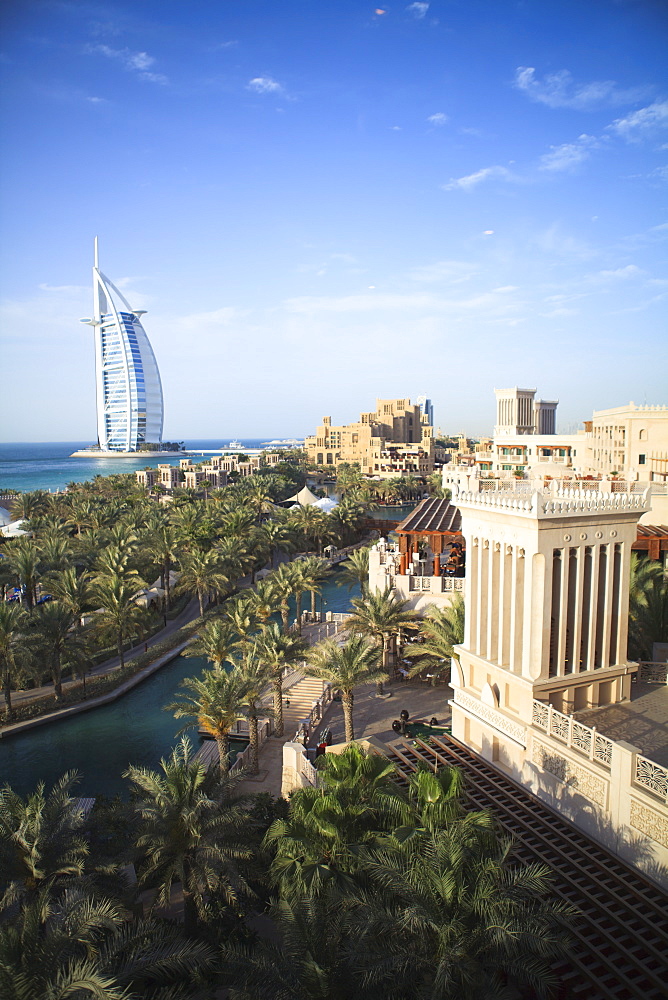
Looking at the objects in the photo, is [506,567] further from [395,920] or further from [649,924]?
[395,920]

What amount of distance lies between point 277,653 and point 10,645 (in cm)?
815

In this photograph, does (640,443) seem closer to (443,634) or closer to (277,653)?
(443,634)

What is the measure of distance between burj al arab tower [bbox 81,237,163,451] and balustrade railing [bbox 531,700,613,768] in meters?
155

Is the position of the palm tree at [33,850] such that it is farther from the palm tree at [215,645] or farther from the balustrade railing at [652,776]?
the palm tree at [215,645]

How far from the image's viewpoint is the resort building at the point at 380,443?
107m

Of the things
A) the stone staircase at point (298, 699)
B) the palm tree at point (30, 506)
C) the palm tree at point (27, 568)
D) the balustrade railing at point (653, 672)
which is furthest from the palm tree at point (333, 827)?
the palm tree at point (30, 506)

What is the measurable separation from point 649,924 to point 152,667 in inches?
757

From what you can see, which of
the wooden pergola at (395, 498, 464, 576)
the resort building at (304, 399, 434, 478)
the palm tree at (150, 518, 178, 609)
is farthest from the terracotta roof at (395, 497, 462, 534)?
the resort building at (304, 399, 434, 478)

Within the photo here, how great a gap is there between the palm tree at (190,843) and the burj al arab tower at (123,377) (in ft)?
505

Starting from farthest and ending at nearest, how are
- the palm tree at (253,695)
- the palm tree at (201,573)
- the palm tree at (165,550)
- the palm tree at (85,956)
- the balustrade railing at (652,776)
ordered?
the palm tree at (165,550), the palm tree at (201,573), the palm tree at (253,695), the balustrade railing at (652,776), the palm tree at (85,956)

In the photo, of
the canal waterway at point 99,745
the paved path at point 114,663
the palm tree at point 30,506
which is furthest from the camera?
the palm tree at point 30,506

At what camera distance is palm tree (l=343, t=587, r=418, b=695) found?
20172 mm

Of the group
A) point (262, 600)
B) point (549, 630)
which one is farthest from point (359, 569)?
point (549, 630)

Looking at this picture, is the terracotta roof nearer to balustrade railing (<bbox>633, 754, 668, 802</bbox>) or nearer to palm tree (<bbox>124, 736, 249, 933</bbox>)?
balustrade railing (<bbox>633, 754, 668, 802</bbox>)
